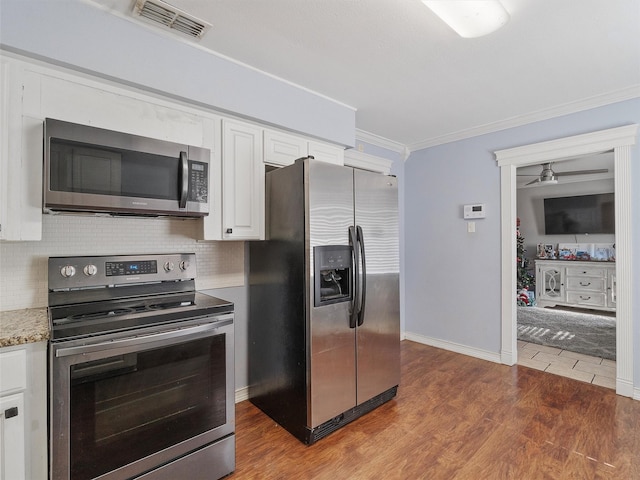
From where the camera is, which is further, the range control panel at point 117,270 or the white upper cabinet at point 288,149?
the white upper cabinet at point 288,149

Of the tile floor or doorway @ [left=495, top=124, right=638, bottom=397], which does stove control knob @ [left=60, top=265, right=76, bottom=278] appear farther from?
the tile floor

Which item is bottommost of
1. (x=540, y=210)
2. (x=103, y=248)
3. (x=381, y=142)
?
(x=103, y=248)

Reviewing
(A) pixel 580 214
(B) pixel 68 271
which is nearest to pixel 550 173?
(A) pixel 580 214

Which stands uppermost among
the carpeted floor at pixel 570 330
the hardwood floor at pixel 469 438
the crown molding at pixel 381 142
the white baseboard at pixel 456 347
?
the crown molding at pixel 381 142

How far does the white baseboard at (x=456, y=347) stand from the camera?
11.4 ft

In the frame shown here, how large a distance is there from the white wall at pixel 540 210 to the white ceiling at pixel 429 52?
4.14m

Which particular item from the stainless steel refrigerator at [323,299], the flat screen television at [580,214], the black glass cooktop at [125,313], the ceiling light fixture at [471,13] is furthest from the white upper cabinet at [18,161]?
the flat screen television at [580,214]

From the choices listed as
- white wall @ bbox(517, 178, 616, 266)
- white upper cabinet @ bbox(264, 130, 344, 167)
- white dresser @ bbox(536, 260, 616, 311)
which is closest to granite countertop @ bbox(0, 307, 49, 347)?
white upper cabinet @ bbox(264, 130, 344, 167)

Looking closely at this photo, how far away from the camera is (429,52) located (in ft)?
6.98

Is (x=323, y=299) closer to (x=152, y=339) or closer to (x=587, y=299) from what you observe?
(x=152, y=339)

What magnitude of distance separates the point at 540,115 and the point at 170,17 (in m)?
3.19

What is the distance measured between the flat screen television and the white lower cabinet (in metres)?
7.53

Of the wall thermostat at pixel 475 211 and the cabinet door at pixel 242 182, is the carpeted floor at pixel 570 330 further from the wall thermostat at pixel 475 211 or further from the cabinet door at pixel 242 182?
the cabinet door at pixel 242 182

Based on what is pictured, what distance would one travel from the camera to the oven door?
4.44 ft
